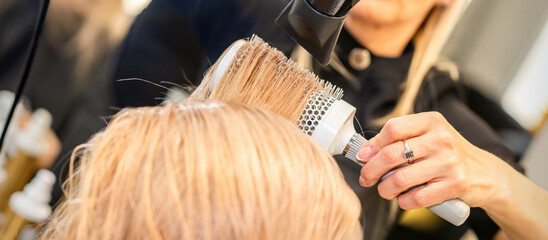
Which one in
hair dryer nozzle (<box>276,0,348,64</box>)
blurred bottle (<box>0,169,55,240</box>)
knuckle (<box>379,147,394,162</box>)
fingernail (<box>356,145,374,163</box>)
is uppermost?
hair dryer nozzle (<box>276,0,348,64</box>)

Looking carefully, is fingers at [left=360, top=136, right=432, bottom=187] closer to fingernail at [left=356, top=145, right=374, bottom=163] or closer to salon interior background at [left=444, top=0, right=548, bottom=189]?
fingernail at [left=356, top=145, right=374, bottom=163]

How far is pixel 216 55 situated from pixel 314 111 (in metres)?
0.37

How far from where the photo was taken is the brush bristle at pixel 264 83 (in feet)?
1.72

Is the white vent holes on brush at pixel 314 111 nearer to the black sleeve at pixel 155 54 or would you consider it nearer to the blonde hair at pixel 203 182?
the blonde hair at pixel 203 182

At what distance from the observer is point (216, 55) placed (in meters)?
0.83

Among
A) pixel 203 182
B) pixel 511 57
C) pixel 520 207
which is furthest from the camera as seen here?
pixel 511 57

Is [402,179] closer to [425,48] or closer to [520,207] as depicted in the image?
[520,207]

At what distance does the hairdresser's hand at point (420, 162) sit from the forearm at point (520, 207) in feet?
0.29

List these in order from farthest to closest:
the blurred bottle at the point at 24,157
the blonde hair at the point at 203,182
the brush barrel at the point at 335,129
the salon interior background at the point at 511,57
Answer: the salon interior background at the point at 511,57
the blurred bottle at the point at 24,157
the brush barrel at the point at 335,129
the blonde hair at the point at 203,182

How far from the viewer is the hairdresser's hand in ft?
1.70

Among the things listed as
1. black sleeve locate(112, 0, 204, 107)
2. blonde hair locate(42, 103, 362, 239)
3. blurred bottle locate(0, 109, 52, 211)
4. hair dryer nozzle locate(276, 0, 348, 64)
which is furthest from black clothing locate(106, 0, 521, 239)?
blonde hair locate(42, 103, 362, 239)

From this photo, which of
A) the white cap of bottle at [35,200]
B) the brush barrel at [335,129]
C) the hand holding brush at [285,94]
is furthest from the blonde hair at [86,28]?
the brush barrel at [335,129]

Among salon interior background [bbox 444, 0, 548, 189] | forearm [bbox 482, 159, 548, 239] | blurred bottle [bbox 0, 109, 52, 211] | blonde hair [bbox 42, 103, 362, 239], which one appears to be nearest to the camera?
blonde hair [bbox 42, 103, 362, 239]

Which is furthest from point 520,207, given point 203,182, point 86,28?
point 86,28
